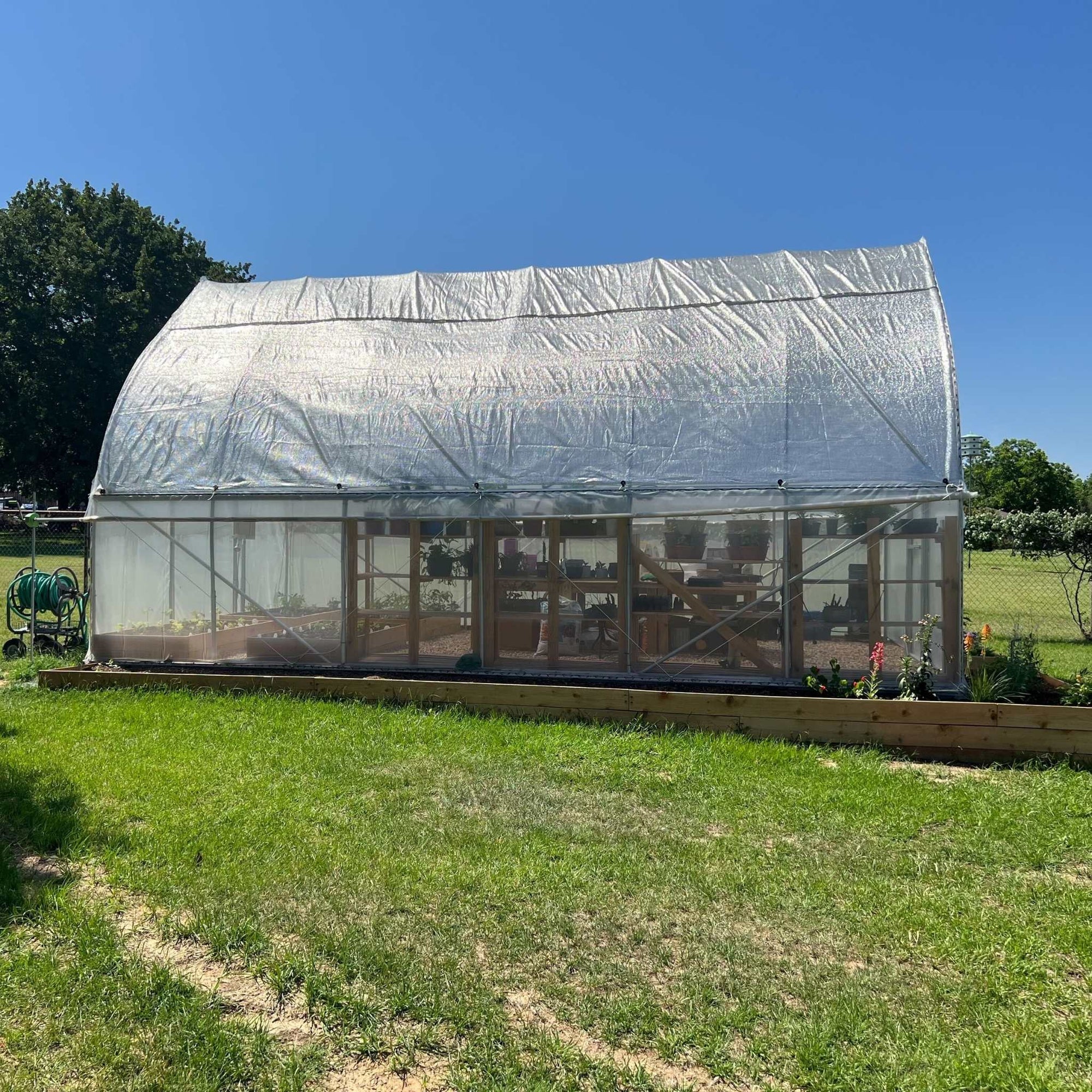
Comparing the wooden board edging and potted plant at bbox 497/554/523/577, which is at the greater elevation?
potted plant at bbox 497/554/523/577

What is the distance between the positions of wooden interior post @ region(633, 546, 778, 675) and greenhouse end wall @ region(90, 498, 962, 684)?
1 centimetres

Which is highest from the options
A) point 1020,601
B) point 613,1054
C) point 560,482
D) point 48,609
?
point 560,482

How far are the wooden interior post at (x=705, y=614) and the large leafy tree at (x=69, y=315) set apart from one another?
32651 millimetres

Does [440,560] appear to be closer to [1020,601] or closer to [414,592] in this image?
[414,592]

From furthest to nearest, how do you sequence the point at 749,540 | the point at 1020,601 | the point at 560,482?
1. the point at 1020,601
2. the point at 560,482
3. the point at 749,540

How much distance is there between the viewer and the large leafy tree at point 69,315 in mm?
34469

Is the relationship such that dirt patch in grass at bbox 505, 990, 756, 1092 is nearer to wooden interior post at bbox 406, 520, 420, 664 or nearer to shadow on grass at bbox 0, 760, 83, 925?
shadow on grass at bbox 0, 760, 83, 925

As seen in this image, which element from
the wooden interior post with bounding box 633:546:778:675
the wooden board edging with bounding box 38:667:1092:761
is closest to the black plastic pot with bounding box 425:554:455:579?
the wooden board edging with bounding box 38:667:1092:761

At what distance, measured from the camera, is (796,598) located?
932cm

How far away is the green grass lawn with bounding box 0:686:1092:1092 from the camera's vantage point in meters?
3.28

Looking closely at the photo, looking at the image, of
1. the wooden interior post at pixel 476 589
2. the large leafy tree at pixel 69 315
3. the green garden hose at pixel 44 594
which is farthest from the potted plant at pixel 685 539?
the large leafy tree at pixel 69 315

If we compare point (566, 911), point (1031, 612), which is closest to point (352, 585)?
point (566, 911)

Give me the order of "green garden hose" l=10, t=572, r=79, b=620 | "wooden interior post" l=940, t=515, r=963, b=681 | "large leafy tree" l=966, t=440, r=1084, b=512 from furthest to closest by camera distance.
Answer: "large leafy tree" l=966, t=440, r=1084, b=512, "green garden hose" l=10, t=572, r=79, b=620, "wooden interior post" l=940, t=515, r=963, b=681

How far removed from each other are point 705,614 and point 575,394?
3085 millimetres
